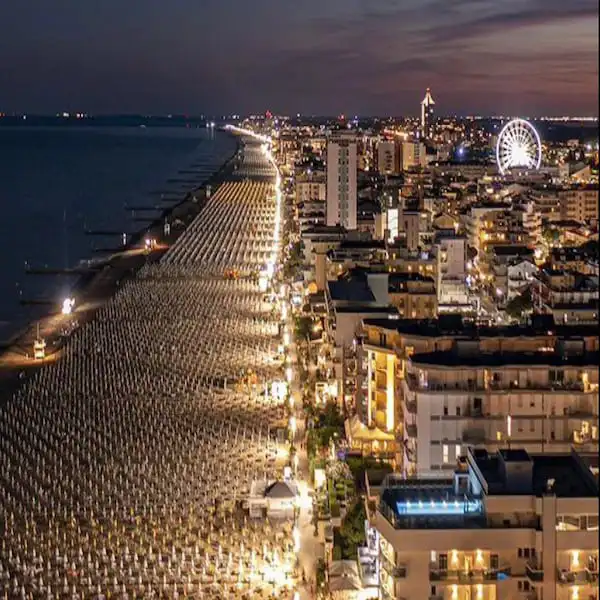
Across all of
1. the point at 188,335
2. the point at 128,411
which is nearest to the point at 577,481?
the point at 128,411

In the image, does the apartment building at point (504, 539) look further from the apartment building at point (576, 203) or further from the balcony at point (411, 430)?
the apartment building at point (576, 203)

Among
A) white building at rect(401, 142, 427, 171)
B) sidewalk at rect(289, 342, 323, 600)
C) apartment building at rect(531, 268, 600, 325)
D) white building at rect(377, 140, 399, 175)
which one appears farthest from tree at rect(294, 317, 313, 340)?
white building at rect(377, 140, 399, 175)

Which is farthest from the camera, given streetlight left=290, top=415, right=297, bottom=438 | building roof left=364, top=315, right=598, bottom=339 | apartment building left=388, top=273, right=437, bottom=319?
apartment building left=388, top=273, right=437, bottom=319

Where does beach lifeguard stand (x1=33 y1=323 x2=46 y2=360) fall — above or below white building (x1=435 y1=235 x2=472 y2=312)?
below

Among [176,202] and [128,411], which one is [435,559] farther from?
[176,202]

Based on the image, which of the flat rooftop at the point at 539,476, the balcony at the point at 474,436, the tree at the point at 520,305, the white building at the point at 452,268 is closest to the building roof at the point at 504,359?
the balcony at the point at 474,436

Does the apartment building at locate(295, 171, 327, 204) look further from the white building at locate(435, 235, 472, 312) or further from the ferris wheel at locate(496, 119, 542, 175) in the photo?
the white building at locate(435, 235, 472, 312)
